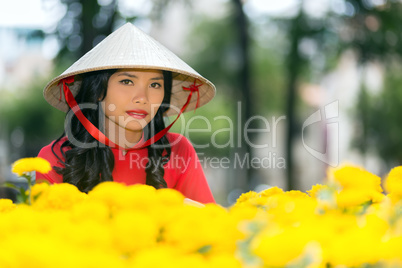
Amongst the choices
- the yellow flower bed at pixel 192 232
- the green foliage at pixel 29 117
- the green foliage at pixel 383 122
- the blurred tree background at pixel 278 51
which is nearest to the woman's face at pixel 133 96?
the yellow flower bed at pixel 192 232

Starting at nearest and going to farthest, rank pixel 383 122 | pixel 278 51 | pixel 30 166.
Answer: pixel 30 166 → pixel 383 122 → pixel 278 51

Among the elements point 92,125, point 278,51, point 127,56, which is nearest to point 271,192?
point 127,56

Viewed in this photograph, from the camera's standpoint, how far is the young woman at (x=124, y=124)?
214cm

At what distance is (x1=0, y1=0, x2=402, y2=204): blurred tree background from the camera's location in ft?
26.5

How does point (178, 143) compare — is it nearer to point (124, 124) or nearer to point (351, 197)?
point (124, 124)

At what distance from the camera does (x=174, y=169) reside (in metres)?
2.56

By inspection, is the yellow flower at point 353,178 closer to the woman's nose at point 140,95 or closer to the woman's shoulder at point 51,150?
the woman's nose at point 140,95

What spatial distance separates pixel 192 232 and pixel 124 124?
1.77 metres

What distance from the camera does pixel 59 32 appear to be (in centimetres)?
801

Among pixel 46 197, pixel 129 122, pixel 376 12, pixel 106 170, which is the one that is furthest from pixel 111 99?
pixel 376 12

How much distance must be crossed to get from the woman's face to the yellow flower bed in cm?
144

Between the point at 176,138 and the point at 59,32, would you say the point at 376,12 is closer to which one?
the point at 59,32

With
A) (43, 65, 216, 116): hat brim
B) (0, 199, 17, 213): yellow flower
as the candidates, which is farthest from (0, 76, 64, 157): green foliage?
(0, 199, 17, 213): yellow flower

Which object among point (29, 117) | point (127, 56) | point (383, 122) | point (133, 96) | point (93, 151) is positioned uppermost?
point (127, 56)
